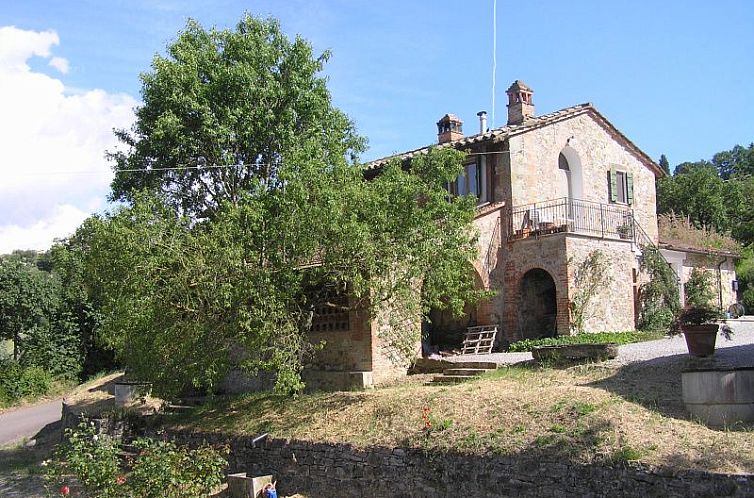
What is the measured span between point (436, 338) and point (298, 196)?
1072 cm

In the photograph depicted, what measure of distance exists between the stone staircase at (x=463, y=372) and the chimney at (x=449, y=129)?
41.3 ft

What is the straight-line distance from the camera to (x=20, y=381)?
3016 cm

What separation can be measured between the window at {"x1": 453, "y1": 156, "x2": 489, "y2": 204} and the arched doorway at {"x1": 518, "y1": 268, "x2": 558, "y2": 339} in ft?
9.94

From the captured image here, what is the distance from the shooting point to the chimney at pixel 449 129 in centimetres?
2752

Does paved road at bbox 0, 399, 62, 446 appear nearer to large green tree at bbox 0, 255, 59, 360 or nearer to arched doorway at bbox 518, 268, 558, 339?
large green tree at bbox 0, 255, 59, 360

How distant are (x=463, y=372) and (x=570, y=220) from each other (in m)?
9.03

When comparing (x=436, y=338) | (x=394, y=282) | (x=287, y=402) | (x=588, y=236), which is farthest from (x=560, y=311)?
(x=287, y=402)

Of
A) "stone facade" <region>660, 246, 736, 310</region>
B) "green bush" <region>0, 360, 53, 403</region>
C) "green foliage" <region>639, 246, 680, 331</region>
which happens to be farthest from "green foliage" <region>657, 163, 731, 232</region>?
"green bush" <region>0, 360, 53, 403</region>

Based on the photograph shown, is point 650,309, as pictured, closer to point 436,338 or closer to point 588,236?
point 588,236

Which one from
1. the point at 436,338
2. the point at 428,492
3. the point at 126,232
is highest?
the point at 126,232

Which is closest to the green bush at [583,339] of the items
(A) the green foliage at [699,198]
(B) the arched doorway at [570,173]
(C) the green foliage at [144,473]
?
(B) the arched doorway at [570,173]

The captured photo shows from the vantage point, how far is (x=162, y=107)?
18391mm

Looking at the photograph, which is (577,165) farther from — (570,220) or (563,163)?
(570,220)

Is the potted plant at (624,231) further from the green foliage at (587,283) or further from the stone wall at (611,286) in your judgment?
the green foliage at (587,283)
